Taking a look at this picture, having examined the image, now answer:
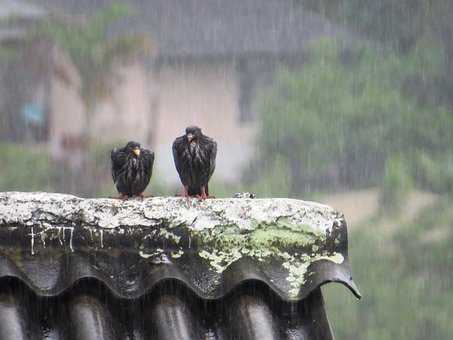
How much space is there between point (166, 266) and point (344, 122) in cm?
1662

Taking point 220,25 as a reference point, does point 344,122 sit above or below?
below

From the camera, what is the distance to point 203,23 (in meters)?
25.8

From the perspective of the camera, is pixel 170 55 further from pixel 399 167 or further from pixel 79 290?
pixel 79 290

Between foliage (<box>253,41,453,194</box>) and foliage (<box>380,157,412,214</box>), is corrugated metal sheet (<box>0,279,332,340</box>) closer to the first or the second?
foliage (<box>253,41,453,194</box>)

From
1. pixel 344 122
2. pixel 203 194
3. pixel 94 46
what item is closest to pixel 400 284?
pixel 344 122

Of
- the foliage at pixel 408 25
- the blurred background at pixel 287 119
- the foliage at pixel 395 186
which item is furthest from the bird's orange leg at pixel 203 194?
the foliage at pixel 408 25

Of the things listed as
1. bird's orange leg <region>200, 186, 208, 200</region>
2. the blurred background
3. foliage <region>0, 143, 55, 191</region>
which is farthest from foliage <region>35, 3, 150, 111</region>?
bird's orange leg <region>200, 186, 208, 200</region>

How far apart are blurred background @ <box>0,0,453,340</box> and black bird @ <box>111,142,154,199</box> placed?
43.4 ft

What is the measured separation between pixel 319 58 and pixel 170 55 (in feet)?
11.3

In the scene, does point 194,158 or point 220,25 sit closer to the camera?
point 194,158

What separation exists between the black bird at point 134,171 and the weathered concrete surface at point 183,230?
817 millimetres

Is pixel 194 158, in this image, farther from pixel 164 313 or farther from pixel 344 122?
pixel 344 122

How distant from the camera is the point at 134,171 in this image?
11.8ft

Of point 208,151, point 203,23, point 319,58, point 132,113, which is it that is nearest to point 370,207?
point 319,58
